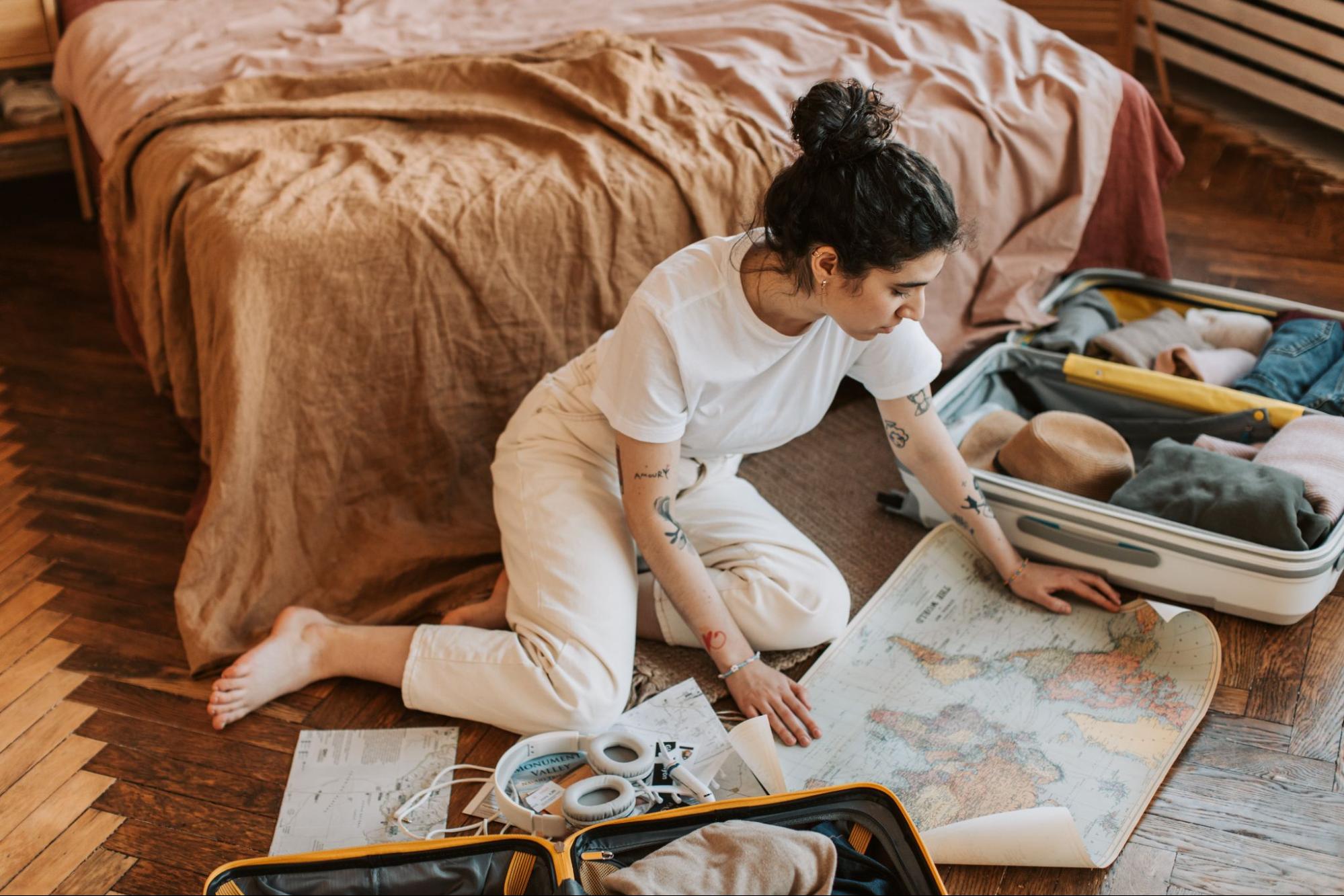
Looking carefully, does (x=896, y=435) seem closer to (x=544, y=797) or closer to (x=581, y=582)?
(x=581, y=582)

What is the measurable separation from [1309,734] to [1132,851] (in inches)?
13.1

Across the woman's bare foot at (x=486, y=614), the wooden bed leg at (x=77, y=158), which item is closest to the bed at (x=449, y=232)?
the woman's bare foot at (x=486, y=614)

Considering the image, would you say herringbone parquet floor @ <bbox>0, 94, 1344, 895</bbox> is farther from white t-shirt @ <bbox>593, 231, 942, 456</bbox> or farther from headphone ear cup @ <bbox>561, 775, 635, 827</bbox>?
white t-shirt @ <bbox>593, 231, 942, 456</bbox>

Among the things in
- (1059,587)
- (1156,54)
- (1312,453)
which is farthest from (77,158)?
(1156,54)

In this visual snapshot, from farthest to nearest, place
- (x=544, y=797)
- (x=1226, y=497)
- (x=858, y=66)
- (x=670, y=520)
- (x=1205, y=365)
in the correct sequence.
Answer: (x=858, y=66)
(x=1205, y=365)
(x=1226, y=497)
(x=670, y=520)
(x=544, y=797)

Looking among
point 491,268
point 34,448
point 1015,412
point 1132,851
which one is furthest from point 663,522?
point 34,448

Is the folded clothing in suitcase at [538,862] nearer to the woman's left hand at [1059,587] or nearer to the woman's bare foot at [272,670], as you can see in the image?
the woman's bare foot at [272,670]

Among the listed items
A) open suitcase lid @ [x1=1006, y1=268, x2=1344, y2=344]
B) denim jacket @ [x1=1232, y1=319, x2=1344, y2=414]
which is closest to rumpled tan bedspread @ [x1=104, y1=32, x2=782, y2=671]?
open suitcase lid @ [x1=1006, y1=268, x2=1344, y2=344]

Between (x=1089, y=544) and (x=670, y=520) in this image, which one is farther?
(x=1089, y=544)

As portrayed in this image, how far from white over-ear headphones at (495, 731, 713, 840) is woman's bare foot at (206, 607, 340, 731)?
34cm

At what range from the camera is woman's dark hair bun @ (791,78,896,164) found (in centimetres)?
125

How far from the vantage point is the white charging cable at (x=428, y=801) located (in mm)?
1390

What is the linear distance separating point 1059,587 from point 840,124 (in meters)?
0.81

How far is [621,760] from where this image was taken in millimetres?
1433
